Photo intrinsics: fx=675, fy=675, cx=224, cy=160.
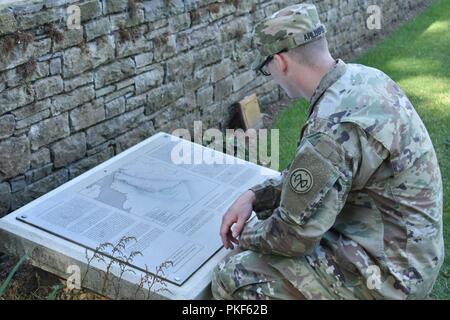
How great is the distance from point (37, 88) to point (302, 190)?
2041mm

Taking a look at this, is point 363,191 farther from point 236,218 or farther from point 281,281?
point 236,218

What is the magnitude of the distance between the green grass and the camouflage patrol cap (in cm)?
184

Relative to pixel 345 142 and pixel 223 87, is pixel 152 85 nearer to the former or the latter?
pixel 223 87

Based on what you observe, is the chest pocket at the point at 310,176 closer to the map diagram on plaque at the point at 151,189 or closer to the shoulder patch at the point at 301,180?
the shoulder patch at the point at 301,180

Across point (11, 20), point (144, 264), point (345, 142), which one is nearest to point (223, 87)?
point (11, 20)

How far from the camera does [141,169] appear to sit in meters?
4.16

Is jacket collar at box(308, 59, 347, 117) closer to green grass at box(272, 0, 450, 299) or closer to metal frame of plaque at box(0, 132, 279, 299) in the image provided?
metal frame of plaque at box(0, 132, 279, 299)

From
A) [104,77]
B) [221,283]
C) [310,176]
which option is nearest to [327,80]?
[310,176]

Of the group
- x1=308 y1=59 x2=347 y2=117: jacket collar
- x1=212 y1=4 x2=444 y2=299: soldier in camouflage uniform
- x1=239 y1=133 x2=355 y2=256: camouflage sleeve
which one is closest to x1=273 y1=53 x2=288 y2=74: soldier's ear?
x1=212 y1=4 x2=444 y2=299: soldier in camouflage uniform

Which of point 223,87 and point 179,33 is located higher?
point 179,33

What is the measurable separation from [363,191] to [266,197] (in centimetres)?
59

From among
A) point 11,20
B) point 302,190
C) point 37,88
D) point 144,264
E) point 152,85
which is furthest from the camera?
point 152,85

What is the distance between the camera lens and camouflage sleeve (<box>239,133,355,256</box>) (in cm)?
268

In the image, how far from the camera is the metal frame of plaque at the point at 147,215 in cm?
334
